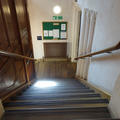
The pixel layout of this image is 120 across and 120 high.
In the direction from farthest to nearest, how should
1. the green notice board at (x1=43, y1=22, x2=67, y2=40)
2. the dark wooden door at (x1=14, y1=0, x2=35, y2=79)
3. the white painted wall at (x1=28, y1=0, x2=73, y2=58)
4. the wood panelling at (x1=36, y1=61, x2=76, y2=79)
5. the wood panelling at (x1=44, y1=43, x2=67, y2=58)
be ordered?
the wood panelling at (x1=44, y1=43, x2=67, y2=58), the green notice board at (x1=43, y1=22, x2=67, y2=40), the white painted wall at (x1=28, y1=0, x2=73, y2=58), the wood panelling at (x1=36, y1=61, x2=76, y2=79), the dark wooden door at (x1=14, y1=0, x2=35, y2=79)

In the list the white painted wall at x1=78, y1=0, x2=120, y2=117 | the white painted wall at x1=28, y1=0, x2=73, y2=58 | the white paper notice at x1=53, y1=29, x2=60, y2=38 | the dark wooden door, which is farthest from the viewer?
the white paper notice at x1=53, y1=29, x2=60, y2=38

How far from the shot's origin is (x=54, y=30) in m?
4.69

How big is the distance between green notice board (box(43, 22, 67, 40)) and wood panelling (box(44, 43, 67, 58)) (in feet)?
1.47

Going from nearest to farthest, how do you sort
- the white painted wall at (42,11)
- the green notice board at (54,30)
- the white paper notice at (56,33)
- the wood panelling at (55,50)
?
1. the white painted wall at (42,11)
2. the green notice board at (54,30)
3. the white paper notice at (56,33)
4. the wood panelling at (55,50)

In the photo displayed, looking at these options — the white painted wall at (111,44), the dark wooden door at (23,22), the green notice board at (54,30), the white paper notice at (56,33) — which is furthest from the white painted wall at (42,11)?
the white painted wall at (111,44)

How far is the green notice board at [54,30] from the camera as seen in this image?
460cm

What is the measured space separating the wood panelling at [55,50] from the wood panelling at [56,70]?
97 centimetres

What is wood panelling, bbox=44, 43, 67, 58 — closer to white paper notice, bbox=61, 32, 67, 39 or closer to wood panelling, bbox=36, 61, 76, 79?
white paper notice, bbox=61, 32, 67, 39

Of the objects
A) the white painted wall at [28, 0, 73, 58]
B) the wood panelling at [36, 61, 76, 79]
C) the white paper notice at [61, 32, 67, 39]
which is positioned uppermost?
the white painted wall at [28, 0, 73, 58]

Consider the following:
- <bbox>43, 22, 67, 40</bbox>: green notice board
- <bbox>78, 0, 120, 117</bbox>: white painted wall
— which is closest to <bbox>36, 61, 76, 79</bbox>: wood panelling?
<bbox>43, 22, 67, 40</bbox>: green notice board

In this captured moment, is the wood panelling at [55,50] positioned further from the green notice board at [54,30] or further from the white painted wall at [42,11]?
the white painted wall at [42,11]

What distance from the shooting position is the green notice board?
15.1 feet

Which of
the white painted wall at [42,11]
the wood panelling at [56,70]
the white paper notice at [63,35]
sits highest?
the white painted wall at [42,11]

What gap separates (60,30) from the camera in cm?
473
